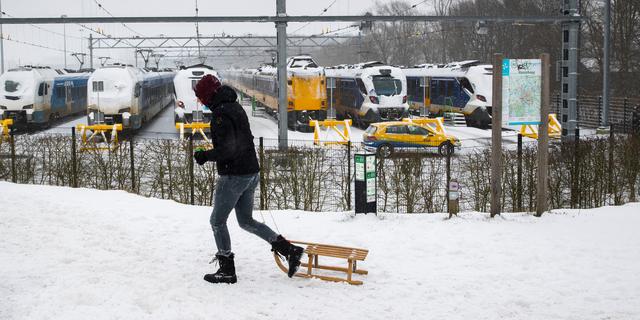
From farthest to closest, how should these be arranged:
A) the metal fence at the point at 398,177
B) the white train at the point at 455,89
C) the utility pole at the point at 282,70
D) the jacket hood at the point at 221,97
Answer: the white train at the point at 455,89
the utility pole at the point at 282,70
the metal fence at the point at 398,177
the jacket hood at the point at 221,97

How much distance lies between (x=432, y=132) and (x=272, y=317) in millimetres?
20493

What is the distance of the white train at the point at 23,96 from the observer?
35688mm

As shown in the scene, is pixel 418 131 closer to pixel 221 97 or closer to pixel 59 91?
pixel 221 97

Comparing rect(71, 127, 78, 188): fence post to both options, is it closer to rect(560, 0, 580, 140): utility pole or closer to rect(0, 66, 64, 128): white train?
rect(560, 0, 580, 140): utility pole

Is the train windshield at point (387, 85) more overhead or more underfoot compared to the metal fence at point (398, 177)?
more overhead

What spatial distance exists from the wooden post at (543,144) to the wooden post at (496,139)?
1.94ft

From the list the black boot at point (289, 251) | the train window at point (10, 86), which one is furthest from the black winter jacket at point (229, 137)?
the train window at point (10, 86)

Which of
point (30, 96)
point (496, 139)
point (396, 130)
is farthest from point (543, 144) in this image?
point (30, 96)

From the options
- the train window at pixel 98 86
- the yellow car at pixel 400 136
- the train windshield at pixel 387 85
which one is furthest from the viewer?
the train windshield at pixel 387 85

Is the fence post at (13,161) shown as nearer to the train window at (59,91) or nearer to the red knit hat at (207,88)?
the red knit hat at (207,88)

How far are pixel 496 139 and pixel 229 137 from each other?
4.72m

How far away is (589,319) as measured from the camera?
22.3 feet

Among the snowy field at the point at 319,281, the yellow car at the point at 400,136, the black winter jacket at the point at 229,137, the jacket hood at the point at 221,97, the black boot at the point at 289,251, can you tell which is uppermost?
the jacket hood at the point at 221,97

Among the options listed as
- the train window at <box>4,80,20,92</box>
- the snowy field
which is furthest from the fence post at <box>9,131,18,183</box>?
the train window at <box>4,80,20,92</box>
